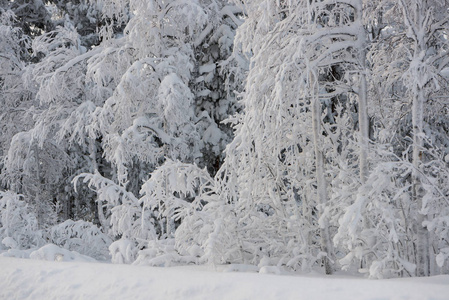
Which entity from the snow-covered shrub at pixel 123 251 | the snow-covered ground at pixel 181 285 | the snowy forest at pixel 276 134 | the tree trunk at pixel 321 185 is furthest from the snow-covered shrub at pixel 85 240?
the tree trunk at pixel 321 185

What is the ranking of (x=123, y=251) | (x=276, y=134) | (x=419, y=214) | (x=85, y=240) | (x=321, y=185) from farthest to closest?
(x=85, y=240) → (x=123, y=251) → (x=321, y=185) → (x=276, y=134) → (x=419, y=214)

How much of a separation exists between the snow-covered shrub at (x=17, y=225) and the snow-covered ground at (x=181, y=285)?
19.8ft

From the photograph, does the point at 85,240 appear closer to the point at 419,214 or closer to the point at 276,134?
the point at 276,134

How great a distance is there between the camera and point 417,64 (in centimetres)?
636

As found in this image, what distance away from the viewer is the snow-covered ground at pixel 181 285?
471 cm

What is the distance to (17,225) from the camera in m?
12.8

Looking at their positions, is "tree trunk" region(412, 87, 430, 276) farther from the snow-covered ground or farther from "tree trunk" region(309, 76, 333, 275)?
"tree trunk" region(309, 76, 333, 275)

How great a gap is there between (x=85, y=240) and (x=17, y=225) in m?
1.91

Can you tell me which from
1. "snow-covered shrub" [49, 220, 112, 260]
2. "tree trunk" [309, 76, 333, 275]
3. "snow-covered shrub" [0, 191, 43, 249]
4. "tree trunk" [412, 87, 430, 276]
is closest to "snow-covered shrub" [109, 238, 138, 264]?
"tree trunk" [309, 76, 333, 275]

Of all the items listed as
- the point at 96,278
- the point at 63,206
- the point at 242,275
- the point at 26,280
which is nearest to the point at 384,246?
the point at 242,275

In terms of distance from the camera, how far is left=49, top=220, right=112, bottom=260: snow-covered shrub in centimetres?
1290

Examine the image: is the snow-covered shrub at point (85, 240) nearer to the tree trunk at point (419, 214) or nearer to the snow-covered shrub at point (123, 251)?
the snow-covered shrub at point (123, 251)

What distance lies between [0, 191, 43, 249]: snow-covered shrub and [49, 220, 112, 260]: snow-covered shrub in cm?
52

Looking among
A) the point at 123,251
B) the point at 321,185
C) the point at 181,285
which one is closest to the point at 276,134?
the point at 321,185
